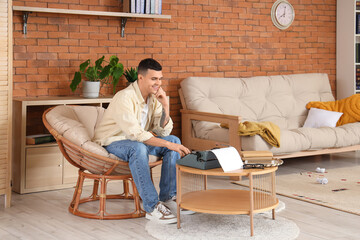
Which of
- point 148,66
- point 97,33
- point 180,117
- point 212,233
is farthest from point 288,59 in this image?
point 212,233

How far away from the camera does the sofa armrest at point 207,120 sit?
4.97 metres

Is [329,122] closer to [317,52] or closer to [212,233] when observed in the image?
[317,52]

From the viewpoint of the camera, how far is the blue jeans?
3.58m

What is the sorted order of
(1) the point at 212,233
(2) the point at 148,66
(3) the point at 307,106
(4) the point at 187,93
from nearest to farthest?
(1) the point at 212,233, (2) the point at 148,66, (4) the point at 187,93, (3) the point at 307,106

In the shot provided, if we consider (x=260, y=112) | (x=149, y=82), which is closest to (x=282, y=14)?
(x=260, y=112)

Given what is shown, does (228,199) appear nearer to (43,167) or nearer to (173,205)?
(173,205)

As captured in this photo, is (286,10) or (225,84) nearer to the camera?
(225,84)

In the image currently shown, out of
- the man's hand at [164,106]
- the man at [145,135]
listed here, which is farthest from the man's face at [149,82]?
the man's hand at [164,106]

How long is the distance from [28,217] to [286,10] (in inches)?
163

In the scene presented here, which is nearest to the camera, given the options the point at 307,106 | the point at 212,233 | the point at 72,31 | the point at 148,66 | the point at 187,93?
the point at 212,233

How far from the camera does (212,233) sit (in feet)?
10.9

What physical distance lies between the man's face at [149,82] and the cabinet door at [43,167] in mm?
1247

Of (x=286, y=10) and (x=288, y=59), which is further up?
(x=286, y=10)

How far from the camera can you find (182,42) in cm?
584
